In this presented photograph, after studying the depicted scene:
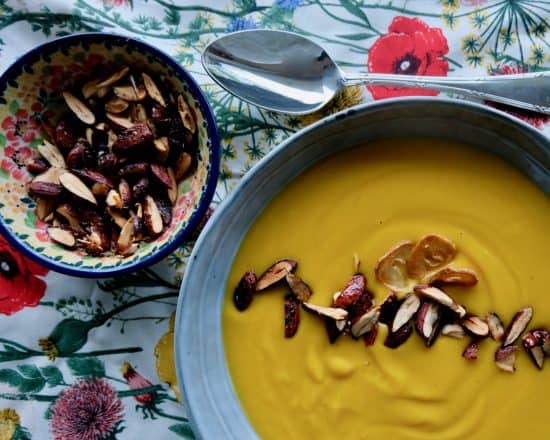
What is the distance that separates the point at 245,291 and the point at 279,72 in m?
0.35

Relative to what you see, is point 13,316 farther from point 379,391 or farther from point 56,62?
point 379,391

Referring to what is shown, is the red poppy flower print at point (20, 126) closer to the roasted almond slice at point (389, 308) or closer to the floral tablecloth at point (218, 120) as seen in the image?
the floral tablecloth at point (218, 120)

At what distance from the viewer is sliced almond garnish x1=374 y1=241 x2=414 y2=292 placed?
93 centimetres

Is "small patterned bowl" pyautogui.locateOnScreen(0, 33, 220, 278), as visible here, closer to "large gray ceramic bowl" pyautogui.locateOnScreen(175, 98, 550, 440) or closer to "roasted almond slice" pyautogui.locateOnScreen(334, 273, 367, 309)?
"large gray ceramic bowl" pyautogui.locateOnScreen(175, 98, 550, 440)

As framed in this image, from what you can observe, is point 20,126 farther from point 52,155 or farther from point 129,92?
point 129,92

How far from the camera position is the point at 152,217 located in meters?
0.97

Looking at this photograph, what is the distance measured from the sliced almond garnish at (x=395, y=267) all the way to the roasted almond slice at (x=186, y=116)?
0.35 m

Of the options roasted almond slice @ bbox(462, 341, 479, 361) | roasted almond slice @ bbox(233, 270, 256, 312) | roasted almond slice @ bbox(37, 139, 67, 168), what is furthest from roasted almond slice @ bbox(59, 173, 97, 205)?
roasted almond slice @ bbox(462, 341, 479, 361)

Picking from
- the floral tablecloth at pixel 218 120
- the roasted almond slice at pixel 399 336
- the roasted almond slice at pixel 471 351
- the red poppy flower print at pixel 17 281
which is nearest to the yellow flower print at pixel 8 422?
the floral tablecloth at pixel 218 120

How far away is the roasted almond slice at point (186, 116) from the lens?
97cm

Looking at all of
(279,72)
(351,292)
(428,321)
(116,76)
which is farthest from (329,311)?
(116,76)

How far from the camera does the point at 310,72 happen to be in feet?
3.30

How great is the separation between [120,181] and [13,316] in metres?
0.29

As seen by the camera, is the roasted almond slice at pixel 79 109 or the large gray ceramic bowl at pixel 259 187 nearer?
the large gray ceramic bowl at pixel 259 187
